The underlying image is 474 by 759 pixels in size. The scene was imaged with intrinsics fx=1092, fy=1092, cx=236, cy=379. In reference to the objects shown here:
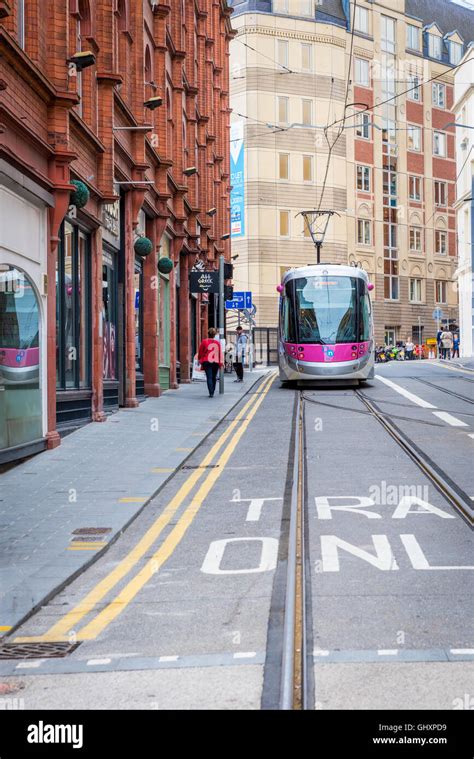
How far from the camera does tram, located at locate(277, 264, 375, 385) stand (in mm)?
27719

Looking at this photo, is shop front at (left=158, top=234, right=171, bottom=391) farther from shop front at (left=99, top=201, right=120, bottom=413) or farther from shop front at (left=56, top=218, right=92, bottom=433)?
shop front at (left=56, top=218, right=92, bottom=433)

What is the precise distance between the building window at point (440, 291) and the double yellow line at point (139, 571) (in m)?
66.6

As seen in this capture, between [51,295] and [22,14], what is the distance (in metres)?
4.07

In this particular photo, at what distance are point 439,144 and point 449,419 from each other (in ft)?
206

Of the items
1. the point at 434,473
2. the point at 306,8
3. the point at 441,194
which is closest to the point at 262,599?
the point at 434,473

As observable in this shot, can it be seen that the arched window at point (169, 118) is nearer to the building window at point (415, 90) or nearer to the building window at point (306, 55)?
the building window at point (306, 55)

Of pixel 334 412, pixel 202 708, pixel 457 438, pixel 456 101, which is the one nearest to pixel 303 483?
pixel 457 438

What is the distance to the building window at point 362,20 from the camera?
71750mm

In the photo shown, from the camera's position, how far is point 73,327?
19.2 meters

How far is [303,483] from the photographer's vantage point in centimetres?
1263

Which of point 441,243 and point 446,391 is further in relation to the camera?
point 441,243

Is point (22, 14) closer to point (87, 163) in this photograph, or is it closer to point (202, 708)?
point (87, 163)

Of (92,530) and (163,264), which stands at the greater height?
(163,264)

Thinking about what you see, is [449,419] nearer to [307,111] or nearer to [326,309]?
[326,309]
